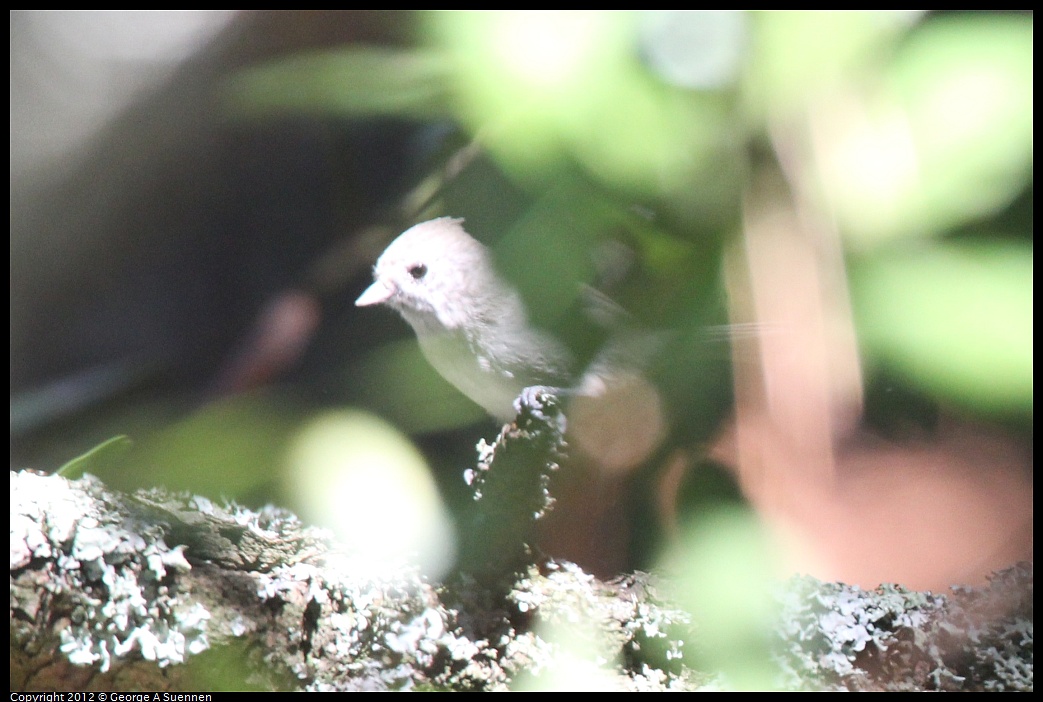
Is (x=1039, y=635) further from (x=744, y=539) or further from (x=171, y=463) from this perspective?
(x=171, y=463)

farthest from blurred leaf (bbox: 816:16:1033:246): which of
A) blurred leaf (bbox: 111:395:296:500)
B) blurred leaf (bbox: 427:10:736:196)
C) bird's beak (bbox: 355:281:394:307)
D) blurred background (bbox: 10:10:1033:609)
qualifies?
blurred leaf (bbox: 111:395:296:500)

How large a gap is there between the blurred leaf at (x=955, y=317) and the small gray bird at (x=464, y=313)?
0.90 ft

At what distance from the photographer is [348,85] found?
2.06 feet

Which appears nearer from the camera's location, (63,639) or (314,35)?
(63,639)

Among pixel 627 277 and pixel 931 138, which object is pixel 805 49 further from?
pixel 627 277

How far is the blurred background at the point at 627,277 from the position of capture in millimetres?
583

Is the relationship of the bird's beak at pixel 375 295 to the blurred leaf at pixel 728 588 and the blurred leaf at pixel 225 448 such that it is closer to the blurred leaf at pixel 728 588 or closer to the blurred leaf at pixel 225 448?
the blurred leaf at pixel 225 448

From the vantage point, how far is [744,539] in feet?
→ 1.98

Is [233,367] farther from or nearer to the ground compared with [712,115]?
nearer to the ground

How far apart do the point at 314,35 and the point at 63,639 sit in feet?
1.76

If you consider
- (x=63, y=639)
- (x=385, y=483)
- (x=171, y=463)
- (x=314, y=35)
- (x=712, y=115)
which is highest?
(x=712, y=115)

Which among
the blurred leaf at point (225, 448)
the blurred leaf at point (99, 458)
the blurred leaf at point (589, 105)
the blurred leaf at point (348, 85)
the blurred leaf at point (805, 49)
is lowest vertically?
the blurred leaf at point (99, 458)

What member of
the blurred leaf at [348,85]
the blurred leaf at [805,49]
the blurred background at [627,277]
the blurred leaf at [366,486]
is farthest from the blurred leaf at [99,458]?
the blurred leaf at [805,49]
